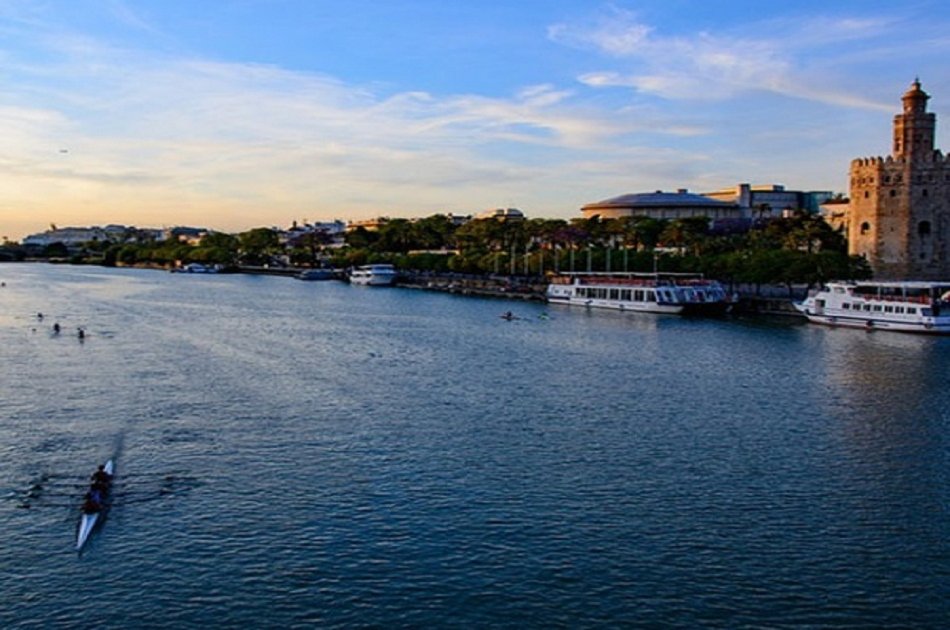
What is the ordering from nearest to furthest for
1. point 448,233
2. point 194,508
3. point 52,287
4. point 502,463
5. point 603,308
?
point 194,508, point 502,463, point 603,308, point 52,287, point 448,233

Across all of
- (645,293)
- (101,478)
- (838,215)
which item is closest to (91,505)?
(101,478)

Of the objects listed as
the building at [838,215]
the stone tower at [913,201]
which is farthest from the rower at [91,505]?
the building at [838,215]

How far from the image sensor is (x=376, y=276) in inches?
6265

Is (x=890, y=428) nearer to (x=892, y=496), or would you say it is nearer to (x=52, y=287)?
(x=892, y=496)

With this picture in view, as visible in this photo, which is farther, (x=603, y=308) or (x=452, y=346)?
(x=603, y=308)

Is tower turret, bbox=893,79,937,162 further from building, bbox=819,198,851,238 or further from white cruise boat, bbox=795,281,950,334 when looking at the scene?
building, bbox=819,198,851,238

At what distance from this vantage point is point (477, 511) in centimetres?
2855

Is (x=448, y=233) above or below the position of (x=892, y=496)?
above

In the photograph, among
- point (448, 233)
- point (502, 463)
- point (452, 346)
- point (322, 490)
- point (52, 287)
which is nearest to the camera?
point (322, 490)

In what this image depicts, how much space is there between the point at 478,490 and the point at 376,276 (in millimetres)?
130122

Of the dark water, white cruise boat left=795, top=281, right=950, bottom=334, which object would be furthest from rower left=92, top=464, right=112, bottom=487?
white cruise boat left=795, top=281, right=950, bottom=334

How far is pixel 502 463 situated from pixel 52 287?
127 metres

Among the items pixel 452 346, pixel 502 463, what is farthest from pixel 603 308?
pixel 502 463

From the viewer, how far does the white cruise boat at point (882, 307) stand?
247ft
